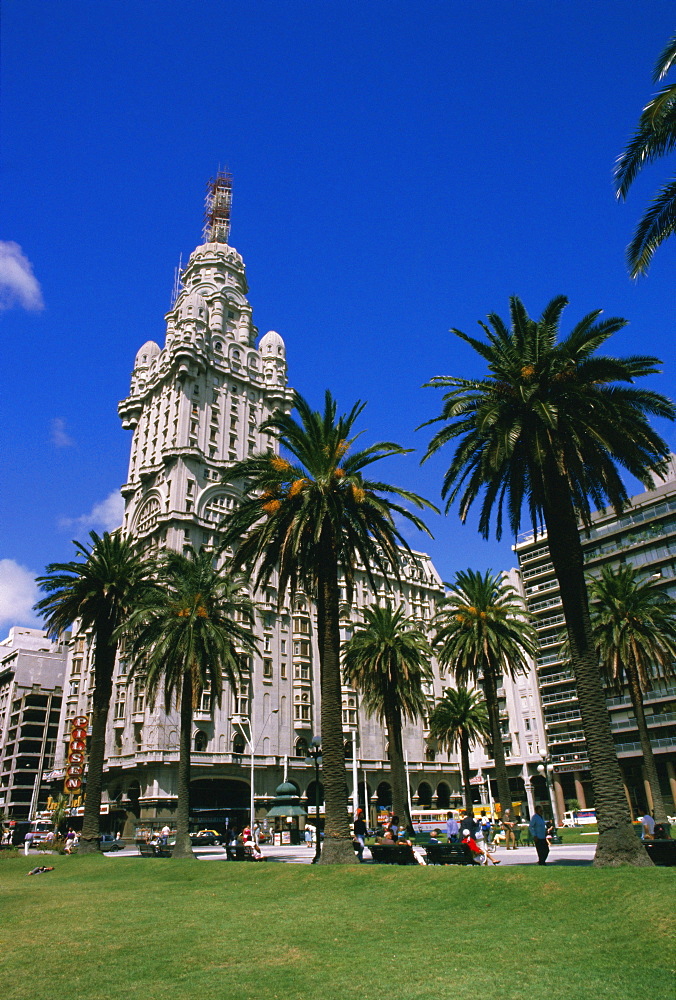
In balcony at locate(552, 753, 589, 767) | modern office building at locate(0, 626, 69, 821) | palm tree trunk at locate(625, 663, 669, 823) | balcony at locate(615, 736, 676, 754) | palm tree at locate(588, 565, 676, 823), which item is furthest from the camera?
modern office building at locate(0, 626, 69, 821)

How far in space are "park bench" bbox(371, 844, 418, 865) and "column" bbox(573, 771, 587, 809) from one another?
2187 inches

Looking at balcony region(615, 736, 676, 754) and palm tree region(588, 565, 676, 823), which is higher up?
palm tree region(588, 565, 676, 823)

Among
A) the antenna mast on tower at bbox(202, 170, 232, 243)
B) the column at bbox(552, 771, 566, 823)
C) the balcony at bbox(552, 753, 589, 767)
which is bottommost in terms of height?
the column at bbox(552, 771, 566, 823)

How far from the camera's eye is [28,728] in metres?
110

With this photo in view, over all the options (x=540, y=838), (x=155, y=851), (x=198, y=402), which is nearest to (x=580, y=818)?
(x=155, y=851)

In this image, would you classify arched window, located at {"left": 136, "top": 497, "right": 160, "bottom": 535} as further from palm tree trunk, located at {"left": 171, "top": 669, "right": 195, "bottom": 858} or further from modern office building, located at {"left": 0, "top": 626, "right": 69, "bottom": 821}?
palm tree trunk, located at {"left": 171, "top": 669, "right": 195, "bottom": 858}

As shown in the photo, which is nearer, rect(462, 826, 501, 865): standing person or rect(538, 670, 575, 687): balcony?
rect(462, 826, 501, 865): standing person

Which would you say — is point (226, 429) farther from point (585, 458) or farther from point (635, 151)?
point (635, 151)

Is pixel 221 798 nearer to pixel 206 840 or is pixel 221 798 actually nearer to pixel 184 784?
pixel 206 840

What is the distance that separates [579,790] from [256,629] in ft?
118

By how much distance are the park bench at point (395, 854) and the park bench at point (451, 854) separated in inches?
34.2

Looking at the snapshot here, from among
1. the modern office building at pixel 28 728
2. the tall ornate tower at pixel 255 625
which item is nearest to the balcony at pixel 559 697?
the tall ornate tower at pixel 255 625

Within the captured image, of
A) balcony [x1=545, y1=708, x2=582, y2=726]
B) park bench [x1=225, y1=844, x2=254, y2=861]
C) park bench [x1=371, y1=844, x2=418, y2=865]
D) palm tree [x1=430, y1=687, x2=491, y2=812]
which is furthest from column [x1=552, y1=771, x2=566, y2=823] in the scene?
park bench [x1=371, y1=844, x2=418, y2=865]

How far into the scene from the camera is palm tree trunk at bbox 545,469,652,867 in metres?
17.7
